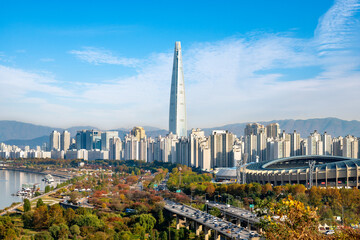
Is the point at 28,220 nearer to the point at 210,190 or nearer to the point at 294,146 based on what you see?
the point at 210,190

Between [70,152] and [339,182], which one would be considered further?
[70,152]

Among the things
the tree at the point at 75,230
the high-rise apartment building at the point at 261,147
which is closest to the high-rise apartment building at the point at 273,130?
the high-rise apartment building at the point at 261,147

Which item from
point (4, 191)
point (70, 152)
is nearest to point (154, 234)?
point (4, 191)

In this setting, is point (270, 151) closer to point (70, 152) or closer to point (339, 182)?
point (339, 182)

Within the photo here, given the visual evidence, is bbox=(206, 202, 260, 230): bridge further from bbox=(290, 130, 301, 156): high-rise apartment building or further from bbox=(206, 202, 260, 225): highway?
bbox=(290, 130, 301, 156): high-rise apartment building

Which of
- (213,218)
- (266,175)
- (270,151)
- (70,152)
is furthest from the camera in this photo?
(70,152)

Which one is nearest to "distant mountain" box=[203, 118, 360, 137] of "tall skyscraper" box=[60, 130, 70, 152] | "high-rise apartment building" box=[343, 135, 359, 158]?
"tall skyscraper" box=[60, 130, 70, 152]

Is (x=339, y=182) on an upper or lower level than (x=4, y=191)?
upper
